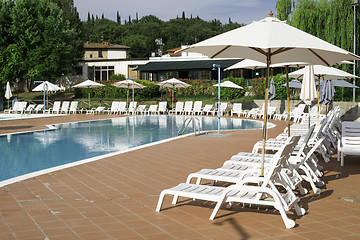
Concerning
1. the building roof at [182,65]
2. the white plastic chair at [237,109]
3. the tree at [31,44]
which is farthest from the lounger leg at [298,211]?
the tree at [31,44]

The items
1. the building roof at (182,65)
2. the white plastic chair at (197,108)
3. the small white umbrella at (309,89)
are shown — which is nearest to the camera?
the small white umbrella at (309,89)

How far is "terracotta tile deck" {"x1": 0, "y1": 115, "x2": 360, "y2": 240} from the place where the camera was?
401 centimetres

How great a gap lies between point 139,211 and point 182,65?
36403mm

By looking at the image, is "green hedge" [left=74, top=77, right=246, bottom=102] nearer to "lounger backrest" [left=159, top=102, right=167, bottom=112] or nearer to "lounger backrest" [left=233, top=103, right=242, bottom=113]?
"lounger backrest" [left=159, top=102, right=167, bottom=112]

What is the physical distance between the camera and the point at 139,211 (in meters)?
4.79

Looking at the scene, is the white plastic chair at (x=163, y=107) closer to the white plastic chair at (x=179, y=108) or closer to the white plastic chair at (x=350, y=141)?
the white plastic chair at (x=179, y=108)

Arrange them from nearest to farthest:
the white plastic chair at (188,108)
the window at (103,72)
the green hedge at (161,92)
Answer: the white plastic chair at (188,108) → the green hedge at (161,92) → the window at (103,72)

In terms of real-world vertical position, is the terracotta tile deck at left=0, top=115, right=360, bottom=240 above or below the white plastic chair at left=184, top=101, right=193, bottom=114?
below

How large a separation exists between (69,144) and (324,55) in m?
9.08

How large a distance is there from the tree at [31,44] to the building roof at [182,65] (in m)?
8.41

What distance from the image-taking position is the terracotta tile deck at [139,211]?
13.2 ft

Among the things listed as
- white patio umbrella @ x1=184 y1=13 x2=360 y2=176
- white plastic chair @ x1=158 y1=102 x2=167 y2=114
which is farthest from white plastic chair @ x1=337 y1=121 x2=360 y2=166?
white plastic chair @ x1=158 y1=102 x2=167 y2=114

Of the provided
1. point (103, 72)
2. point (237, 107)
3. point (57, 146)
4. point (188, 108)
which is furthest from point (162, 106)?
point (103, 72)

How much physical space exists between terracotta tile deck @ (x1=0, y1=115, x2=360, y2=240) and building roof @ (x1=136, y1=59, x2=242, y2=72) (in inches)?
1230
